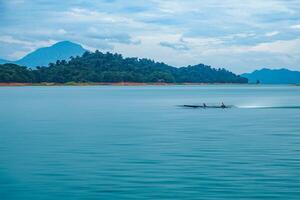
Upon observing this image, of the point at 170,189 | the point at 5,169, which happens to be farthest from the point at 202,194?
the point at 5,169

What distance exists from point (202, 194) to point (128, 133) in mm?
22627

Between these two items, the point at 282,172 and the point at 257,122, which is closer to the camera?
the point at 282,172

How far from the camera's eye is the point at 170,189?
854 inches

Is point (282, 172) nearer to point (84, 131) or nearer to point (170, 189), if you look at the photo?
point (170, 189)

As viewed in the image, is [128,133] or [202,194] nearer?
[202,194]

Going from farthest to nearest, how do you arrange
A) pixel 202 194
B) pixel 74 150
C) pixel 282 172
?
pixel 74 150 → pixel 282 172 → pixel 202 194

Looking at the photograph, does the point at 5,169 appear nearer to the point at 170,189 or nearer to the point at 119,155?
the point at 119,155

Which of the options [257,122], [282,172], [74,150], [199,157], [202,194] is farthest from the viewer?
[257,122]

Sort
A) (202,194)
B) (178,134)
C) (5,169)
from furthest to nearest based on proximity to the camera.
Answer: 1. (178,134)
2. (5,169)
3. (202,194)

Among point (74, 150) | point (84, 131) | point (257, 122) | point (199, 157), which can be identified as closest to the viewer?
point (199, 157)

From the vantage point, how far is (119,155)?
30547mm

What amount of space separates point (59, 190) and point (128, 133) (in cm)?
2149

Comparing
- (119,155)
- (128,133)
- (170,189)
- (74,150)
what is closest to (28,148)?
(74,150)

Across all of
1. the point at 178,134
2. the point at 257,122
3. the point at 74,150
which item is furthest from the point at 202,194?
the point at 257,122
